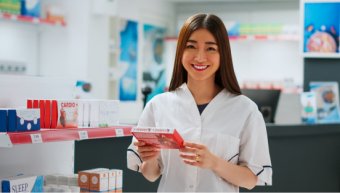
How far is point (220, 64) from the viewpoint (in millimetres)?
2531

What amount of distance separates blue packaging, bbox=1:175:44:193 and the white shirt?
0.65 m

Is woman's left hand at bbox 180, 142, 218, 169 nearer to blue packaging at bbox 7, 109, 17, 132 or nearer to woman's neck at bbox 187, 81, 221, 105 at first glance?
woman's neck at bbox 187, 81, 221, 105

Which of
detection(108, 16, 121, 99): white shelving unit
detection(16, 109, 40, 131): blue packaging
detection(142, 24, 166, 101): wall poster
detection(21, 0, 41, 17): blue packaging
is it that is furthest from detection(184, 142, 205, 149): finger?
detection(142, 24, 166, 101): wall poster

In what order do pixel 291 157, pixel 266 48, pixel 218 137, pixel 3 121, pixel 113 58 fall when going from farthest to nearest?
pixel 266 48, pixel 113 58, pixel 291 157, pixel 218 137, pixel 3 121

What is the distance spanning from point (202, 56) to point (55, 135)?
2.42 ft

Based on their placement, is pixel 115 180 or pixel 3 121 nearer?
pixel 3 121

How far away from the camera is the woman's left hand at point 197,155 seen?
7.49 feet

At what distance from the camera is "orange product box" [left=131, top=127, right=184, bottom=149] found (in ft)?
7.30

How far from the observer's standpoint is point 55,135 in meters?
2.50

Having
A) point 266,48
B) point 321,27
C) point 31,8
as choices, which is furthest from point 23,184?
point 266,48

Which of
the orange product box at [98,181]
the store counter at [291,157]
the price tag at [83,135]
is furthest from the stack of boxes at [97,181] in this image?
the store counter at [291,157]

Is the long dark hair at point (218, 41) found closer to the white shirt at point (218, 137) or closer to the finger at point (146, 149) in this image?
the white shirt at point (218, 137)

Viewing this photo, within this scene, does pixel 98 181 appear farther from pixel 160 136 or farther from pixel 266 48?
pixel 266 48

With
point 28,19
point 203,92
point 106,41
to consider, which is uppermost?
point 28,19
